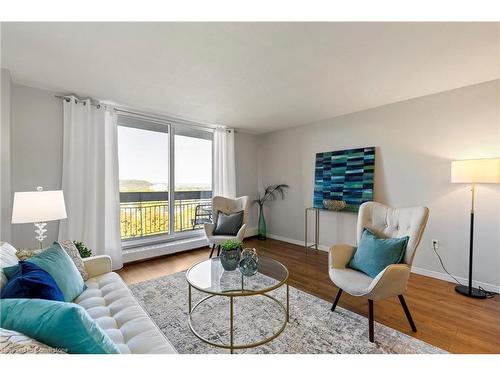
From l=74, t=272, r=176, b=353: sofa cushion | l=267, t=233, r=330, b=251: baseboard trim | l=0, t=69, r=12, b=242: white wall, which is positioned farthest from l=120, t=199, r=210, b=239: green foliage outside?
l=74, t=272, r=176, b=353: sofa cushion

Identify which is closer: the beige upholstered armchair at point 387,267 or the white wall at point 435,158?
the beige upholstered armchair at point 387,267

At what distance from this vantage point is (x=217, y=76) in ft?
7.67

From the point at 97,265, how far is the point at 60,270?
0.53 m

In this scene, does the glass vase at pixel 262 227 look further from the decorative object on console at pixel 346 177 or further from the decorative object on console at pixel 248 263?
the decorative object on console at pixel 248 263

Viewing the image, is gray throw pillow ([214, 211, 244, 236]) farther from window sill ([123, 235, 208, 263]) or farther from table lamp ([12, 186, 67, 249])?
table lamp ([12, 186, 67, 249])

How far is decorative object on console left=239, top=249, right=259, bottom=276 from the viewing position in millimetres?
1915

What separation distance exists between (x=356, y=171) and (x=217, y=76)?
98.2 inches

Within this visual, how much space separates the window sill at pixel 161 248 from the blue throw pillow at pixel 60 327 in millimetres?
2761

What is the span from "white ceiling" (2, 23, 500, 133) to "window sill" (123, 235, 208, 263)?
7.20 feet

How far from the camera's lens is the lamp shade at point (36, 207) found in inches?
70.4

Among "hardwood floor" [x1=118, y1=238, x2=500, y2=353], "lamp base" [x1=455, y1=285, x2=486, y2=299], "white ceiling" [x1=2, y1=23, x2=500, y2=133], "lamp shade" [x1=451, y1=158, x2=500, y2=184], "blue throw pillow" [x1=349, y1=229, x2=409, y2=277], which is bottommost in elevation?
"hardwood floor" [x1=118, y1=238, x2=500, y2=353]

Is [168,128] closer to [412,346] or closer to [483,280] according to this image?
[412,346]

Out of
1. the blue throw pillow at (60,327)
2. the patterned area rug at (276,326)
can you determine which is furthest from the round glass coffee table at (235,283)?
the blue throw pillow at (60,327)
